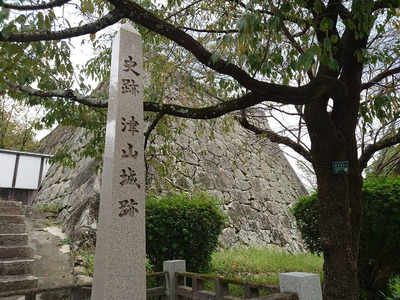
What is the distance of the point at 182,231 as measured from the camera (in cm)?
546

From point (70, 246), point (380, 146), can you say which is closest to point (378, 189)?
point (380, 146)

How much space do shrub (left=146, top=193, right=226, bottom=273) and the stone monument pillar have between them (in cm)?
223

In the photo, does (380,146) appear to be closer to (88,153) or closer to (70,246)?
(88,153)

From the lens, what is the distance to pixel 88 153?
5395mm

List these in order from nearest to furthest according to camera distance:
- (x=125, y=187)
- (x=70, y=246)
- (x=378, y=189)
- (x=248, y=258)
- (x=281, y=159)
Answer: (x=125, y=187), (x=378, y=189), (x=70, y=246), (x=248, y=258), (x=281, y=159)

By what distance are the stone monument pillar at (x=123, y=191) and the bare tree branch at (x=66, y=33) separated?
50 centimetres

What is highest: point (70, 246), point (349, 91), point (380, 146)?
point (349, 91)

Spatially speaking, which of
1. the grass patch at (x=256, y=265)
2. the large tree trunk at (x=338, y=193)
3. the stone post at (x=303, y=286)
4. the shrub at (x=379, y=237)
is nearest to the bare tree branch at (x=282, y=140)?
the shrub at (x=379, y=237)

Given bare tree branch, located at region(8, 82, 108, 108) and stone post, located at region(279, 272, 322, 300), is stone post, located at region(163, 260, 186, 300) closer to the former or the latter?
stone post, located at region(279, 272, 322, 300)

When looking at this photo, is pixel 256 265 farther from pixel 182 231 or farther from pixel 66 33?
pixel 66 33

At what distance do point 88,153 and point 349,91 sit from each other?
4.11 m

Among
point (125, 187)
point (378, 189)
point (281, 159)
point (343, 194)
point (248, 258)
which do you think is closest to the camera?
point (125, 187)

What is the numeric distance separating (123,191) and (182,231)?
2.59 m

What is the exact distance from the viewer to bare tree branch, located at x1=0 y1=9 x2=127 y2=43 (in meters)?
2.80
